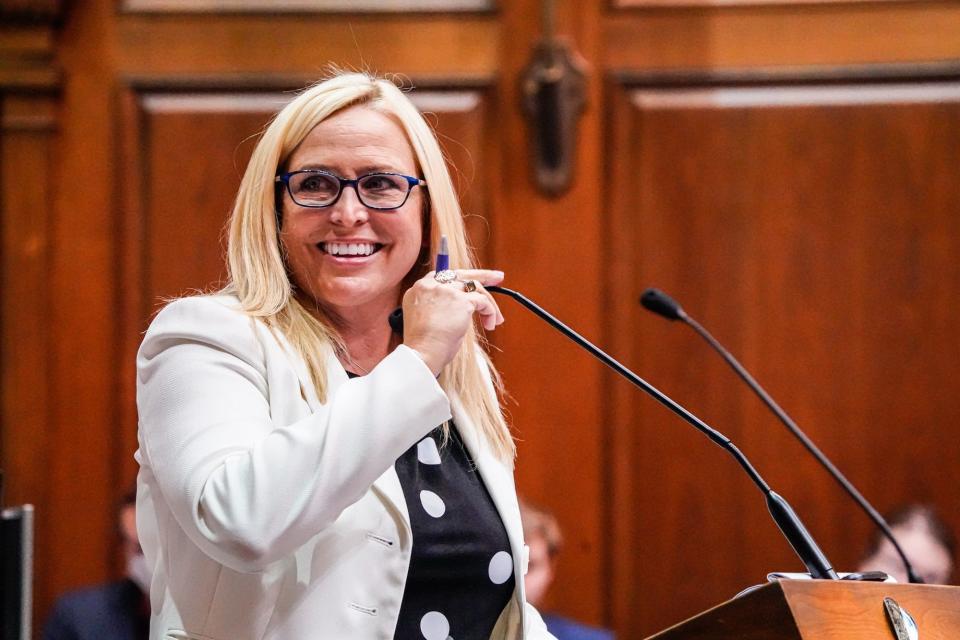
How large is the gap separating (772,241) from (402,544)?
2045 millimetres

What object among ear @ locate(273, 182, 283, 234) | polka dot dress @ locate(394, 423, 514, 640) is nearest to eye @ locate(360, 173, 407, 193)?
ear @ locate(273, 182, 283, 234)

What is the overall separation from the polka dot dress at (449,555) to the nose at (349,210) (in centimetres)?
29

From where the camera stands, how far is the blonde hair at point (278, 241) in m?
1.56

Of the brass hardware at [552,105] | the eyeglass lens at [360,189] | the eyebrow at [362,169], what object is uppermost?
the brass hardware at [552,105]

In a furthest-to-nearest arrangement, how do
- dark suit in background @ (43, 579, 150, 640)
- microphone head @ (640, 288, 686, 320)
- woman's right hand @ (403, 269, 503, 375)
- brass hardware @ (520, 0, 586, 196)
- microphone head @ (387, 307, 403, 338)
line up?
brass hardware @ (520, 0, 586, 196), dark suit in background @ (43, 579, 150, 640), microphone head @ (640, 288, 686, 320), microphone head @ (387, 307, 403, 338), woman's right hand @ (403, 269, 503, 375)

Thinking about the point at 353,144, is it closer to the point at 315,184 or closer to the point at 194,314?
the point at 315,184

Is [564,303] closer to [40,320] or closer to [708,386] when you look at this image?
[708,386]

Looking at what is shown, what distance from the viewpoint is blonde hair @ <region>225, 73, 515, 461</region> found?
156cm

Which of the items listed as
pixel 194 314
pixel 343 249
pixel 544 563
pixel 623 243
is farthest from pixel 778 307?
pixel 194 314

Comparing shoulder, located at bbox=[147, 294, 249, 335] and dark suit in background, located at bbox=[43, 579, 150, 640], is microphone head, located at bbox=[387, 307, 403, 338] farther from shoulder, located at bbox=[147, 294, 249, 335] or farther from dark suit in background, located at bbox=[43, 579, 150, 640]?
dark suit in background, located at bbox=[43, 579, 150, 640]

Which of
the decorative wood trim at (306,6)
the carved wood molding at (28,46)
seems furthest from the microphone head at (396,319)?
the carved wood molding at (28,46)

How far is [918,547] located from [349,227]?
197 centimetres

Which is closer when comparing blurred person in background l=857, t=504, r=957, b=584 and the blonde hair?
the blonde hair

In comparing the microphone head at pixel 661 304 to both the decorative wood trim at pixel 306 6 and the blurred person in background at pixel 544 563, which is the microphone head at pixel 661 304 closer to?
the blurred person in background at pixel 544 563
